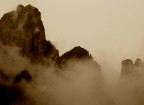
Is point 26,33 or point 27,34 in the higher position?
point 26,33

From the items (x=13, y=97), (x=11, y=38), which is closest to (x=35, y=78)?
(x=11, y=38)

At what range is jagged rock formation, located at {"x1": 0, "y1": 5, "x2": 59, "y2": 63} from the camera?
179 m

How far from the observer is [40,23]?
18675 centimetres

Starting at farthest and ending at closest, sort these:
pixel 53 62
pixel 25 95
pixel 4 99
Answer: pixel 53 62, pixel 25 95, pixel 4 99

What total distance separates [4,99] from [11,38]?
46.1m

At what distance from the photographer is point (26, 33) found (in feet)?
596

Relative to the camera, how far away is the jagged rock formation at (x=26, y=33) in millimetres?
179375

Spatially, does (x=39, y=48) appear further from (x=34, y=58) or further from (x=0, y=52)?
(x=0, y=52)

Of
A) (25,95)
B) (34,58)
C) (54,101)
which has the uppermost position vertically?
(34,58)

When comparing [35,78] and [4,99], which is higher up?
[35,78]

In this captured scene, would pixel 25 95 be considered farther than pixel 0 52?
No

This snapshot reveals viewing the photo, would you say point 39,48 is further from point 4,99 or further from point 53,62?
point 4,99

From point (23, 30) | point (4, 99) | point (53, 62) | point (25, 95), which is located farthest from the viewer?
point (53, 62)

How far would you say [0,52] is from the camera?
189 metres
